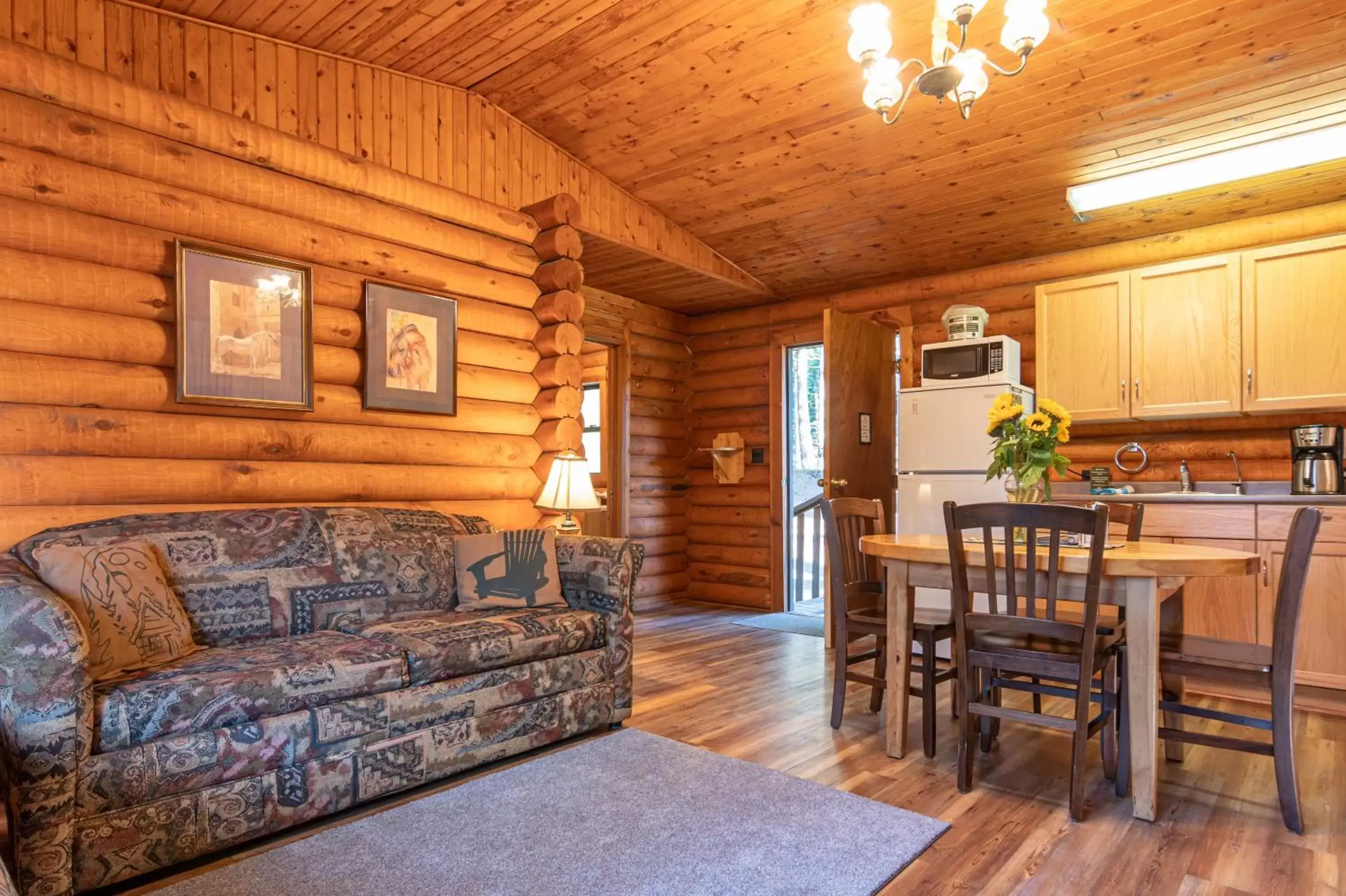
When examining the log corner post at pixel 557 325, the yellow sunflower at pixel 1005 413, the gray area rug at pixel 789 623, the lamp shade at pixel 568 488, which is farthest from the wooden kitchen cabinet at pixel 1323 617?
the log corner post at pixel 557 325

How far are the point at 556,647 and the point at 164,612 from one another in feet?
4.16

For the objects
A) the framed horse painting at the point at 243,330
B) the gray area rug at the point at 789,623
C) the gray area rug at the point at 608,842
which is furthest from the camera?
the gray area rug at the point at 789,623

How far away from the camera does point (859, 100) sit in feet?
12.4

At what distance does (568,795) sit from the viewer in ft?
7.96

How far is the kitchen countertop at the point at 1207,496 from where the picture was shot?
11.5 feet

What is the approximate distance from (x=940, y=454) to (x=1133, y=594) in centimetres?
230

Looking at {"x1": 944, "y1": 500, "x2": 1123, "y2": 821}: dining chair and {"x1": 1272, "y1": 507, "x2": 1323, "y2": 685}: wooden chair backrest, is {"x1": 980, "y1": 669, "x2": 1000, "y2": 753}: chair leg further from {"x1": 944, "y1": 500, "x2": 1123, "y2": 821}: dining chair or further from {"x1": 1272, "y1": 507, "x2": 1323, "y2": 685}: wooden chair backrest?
{"x1": 1272, "y1": 507, "x2": 1323, "y2": 685}: wooden chair backrest

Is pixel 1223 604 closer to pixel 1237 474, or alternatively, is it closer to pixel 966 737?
pixel 1237 474

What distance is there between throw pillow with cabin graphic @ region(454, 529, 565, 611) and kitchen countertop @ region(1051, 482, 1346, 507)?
8.11 ft

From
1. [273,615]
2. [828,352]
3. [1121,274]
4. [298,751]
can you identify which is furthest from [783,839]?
[1121,274]

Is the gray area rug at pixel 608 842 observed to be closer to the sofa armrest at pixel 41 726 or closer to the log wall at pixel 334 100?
the sofa armrest at pixel 41 726

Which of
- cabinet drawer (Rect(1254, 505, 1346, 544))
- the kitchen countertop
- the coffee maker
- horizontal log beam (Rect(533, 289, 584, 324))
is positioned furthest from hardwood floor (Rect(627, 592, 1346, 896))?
horizontal log beam (Rect(533, 289, 584, 324))

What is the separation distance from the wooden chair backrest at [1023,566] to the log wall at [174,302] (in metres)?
2.53

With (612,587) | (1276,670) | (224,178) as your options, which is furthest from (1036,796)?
(224,178)
